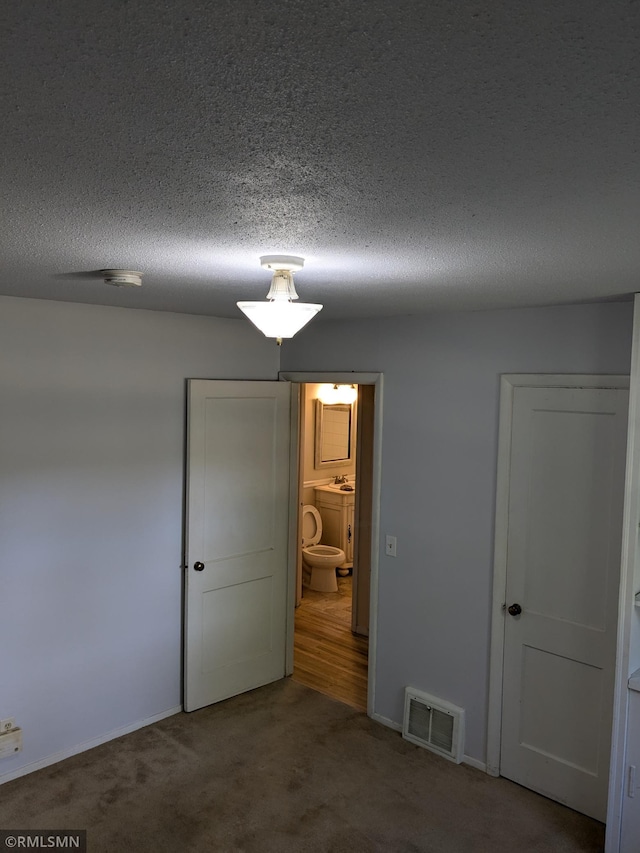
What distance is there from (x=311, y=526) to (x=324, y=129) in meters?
6.22

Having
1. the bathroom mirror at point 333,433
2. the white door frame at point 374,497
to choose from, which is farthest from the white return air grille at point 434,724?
the bathroom mirror at point 333,433

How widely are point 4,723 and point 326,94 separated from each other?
138 inches

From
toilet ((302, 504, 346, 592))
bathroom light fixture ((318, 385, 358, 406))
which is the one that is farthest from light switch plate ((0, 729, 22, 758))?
bathroom light fixture ((318, 385, 358, 406))

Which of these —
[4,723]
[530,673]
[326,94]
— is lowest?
[4,723]

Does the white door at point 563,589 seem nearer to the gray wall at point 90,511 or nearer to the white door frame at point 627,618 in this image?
the white door frame at point 627,618

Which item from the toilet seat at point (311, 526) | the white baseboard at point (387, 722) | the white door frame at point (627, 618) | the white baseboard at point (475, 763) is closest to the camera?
the white door frame at point (627, 618)

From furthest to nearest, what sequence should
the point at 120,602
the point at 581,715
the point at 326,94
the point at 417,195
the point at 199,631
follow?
the point at 199,631, the point at 120,602, the point at 581,715, the point at 417,195, the point at 326,94

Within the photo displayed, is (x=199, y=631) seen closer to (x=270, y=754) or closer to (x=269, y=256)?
(x=270, y=754)

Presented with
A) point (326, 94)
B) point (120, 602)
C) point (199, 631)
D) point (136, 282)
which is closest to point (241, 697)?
point (199, 631)

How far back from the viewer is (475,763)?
356 cm

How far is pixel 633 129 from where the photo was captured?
0.98 m

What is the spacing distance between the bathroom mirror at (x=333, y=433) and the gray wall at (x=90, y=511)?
306 cm

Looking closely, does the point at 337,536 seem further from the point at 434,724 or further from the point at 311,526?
the point at 434,724

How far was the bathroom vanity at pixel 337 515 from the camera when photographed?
707 centimetres
